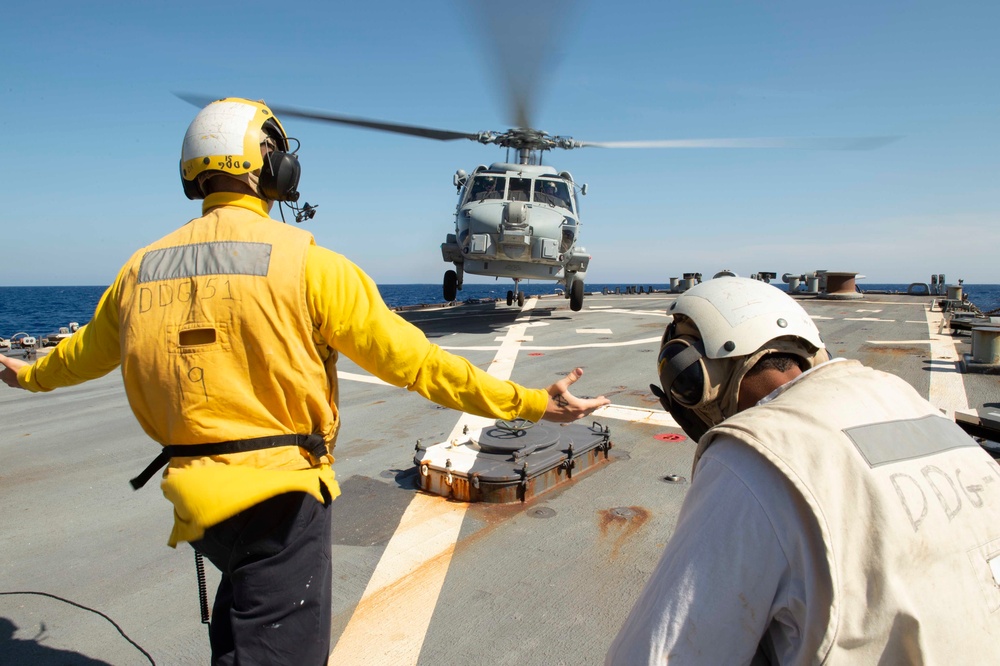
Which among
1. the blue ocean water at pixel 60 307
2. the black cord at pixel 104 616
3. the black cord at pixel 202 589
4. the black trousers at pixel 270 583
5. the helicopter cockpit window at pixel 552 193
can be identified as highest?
the helicopter cockpit window at pixel 552 193

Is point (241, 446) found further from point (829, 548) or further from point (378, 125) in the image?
point (378, 125)

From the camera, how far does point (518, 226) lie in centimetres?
1309

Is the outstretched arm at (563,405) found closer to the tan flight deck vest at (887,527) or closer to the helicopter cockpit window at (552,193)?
the tan flight deck vest at (887,527)

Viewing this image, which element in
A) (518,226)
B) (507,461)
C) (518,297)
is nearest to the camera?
(507,461)

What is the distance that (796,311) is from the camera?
160 cm

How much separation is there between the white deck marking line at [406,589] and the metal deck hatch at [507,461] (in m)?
0.15

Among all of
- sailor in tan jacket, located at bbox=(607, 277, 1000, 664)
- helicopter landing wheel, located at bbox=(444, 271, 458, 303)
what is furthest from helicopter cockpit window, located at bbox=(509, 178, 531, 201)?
sailor in tan jacket, located at bbox=(607, 277, 1000, 664)

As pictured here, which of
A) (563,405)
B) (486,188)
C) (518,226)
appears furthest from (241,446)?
(486,188)

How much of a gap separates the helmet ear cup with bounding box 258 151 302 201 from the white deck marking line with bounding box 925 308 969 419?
5000mm

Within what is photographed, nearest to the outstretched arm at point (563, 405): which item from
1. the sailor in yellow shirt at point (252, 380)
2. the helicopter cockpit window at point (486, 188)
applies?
the sailor in yellow shirt at point (252, 380)

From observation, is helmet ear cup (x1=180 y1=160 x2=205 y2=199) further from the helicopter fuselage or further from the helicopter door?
the helicopter door

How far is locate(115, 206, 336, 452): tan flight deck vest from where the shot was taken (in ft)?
5.41

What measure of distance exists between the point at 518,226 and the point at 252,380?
38.4 ft

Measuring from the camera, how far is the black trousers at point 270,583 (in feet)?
5.39
